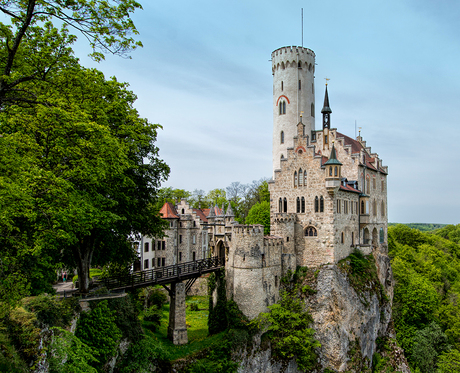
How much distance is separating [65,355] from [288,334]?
1917 cm

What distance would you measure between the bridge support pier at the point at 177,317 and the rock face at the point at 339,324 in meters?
5.12

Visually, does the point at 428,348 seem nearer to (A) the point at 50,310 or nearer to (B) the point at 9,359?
(A) the point at 50,310

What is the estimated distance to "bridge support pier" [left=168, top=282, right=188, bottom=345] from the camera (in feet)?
89.5

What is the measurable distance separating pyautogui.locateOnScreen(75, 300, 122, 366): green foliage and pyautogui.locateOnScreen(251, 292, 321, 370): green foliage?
12.0 meters

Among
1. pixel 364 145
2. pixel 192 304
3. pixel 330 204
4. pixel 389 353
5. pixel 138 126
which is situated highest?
pixel 364 145

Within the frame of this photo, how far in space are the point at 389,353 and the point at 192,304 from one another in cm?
2150

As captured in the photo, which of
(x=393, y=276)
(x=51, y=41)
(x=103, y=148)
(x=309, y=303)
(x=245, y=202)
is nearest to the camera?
(x=51, y=41)

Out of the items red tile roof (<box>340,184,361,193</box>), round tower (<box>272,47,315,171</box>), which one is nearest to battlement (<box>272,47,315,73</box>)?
round tower (<box>272,47,315,171</box>)

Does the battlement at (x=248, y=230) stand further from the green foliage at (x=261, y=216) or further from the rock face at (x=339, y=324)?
the green foliage at (x=261, y=216)

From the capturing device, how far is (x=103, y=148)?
46.2ft

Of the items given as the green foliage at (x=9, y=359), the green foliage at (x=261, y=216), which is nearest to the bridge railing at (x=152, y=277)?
the green foliage at (x=9, y=359)

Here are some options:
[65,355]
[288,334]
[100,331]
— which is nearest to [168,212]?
[288,334]

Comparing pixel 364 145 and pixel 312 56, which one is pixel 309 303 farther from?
pixel 312 56

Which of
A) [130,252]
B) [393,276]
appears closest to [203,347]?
[130,252]
